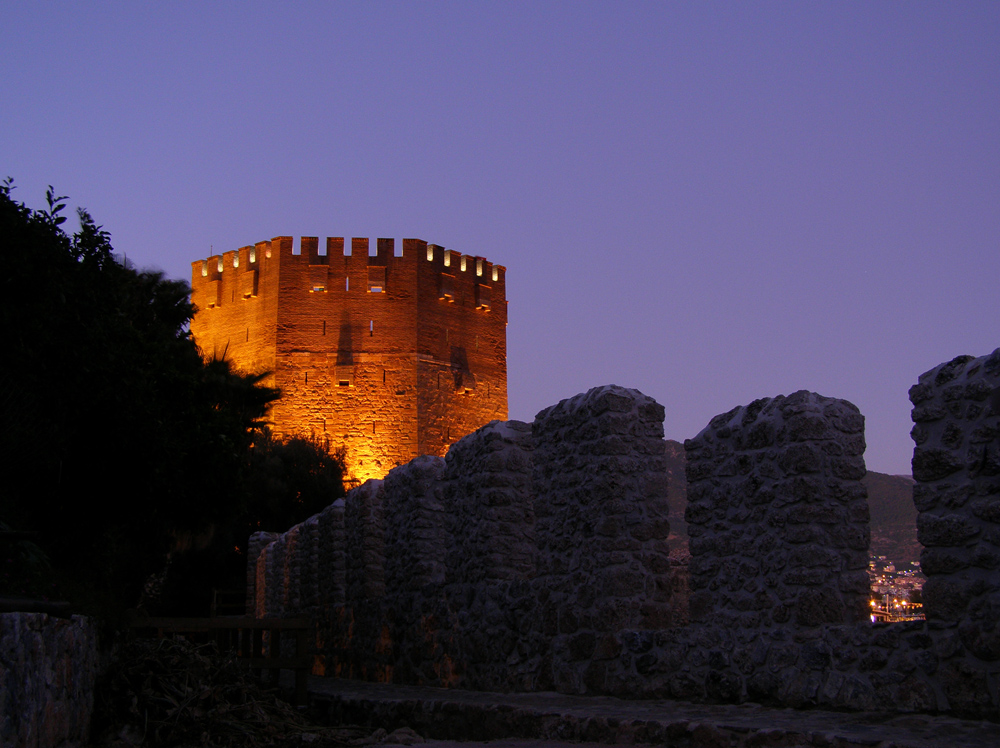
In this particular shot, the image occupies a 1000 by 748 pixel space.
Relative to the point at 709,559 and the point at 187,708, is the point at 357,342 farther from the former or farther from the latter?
the point at 709,559

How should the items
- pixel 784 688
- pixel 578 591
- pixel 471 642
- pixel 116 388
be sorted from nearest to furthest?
pixel 784 688, pixel 578 591, pixel 471 642, pixel 116 388

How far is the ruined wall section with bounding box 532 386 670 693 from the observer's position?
6.68 meters

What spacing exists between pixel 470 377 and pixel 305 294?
7.64 m

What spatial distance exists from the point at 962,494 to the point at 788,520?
3.40ft

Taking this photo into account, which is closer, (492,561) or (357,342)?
(492,561)

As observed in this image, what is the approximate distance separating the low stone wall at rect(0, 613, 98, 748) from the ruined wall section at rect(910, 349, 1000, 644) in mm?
3913

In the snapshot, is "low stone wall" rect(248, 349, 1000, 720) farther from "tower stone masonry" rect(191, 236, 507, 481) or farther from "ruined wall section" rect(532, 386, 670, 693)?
"tower stone masonry" rect(191, 236, 507, 481)

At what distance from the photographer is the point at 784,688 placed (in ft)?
17.2

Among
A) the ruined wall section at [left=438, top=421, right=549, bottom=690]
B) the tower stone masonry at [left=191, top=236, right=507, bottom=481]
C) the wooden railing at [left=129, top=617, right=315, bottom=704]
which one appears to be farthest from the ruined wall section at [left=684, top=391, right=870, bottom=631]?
the tower stone masonry at [left=191, top=236, right=507, bottom=481]

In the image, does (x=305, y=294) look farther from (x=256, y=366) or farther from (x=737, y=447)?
(x=737, y=447)

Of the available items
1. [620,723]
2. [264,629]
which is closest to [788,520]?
[620,723]

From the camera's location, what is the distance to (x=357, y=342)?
41406 mm

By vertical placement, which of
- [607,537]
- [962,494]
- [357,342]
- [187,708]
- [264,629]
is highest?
[357,342]

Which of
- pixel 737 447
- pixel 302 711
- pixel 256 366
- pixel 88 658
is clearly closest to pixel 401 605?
pixel 302 711
